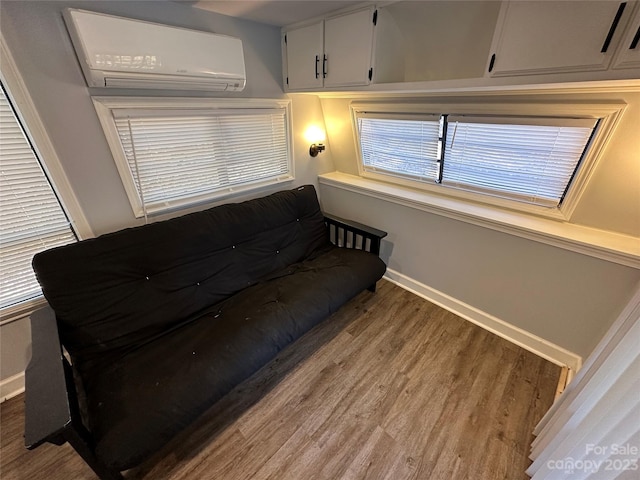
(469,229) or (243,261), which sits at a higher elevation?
(469,229)

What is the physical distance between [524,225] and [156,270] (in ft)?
7.51

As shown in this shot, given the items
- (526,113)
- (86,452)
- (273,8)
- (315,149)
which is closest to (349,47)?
(273,8)

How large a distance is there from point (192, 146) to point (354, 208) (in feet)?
4.94

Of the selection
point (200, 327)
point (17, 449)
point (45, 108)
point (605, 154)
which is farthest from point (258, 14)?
point (17, 449)

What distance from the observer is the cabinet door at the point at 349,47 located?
1567 mm

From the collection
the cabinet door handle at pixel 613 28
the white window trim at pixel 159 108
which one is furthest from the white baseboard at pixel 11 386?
the cabinet door handle at pixel 613 28

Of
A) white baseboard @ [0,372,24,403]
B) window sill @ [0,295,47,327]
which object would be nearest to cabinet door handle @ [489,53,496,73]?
window sill @ [0,295,47,327]

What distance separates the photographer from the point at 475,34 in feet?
4.82

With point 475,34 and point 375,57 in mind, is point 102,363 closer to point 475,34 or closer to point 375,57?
point 375,57

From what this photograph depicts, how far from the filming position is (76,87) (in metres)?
1.32

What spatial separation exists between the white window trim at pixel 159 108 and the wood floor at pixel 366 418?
1279mm

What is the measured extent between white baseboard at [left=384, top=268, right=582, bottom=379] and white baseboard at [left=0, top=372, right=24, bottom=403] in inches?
108

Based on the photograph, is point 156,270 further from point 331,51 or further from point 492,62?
point 492,62

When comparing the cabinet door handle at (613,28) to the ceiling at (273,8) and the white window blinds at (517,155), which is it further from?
the ceiling at (273,8)
